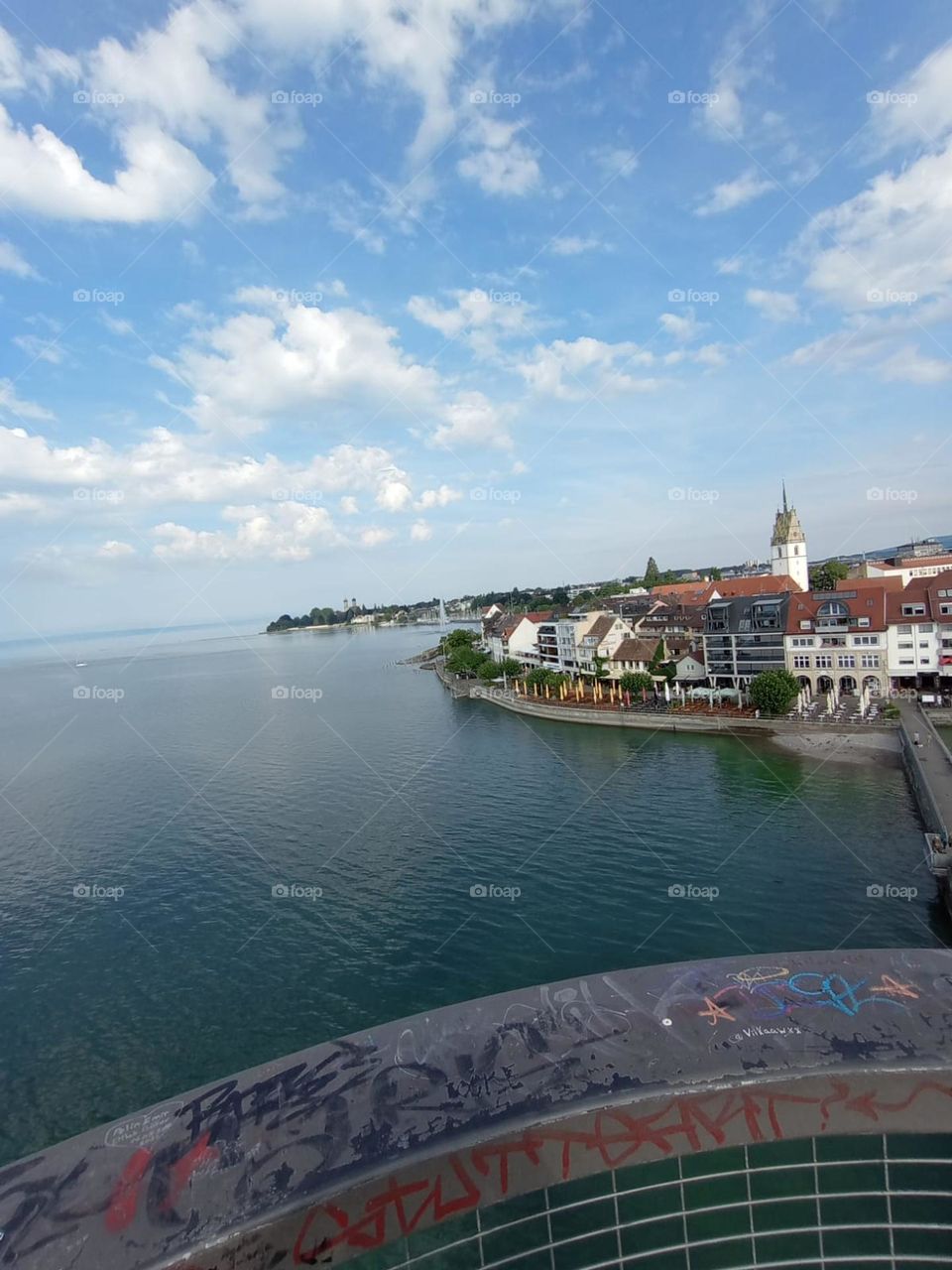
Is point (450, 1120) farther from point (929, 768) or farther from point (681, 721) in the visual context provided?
point (681, 721)

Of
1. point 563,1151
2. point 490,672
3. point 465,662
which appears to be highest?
point 563,1151

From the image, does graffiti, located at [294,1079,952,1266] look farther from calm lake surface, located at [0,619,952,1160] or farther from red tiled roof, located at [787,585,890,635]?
red tiled roof, located at [787,585,890,635]

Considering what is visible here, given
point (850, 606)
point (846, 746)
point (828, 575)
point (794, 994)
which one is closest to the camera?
point (794, 994)

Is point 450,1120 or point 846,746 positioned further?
point 846,746

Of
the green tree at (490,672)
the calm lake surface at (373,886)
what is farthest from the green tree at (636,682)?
the green tree at (490,672)

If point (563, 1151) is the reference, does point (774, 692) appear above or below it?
below

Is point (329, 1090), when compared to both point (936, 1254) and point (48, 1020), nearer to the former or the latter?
point (936, 1254)

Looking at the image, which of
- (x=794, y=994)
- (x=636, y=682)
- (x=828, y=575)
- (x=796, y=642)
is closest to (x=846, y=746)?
(x=796, y=642)

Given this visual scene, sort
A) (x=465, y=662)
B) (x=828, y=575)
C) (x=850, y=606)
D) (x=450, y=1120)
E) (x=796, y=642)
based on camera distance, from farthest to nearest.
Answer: (x=828, y=575), (x=465, y=662), (x=796, y=642), (x=850, y=606), (x=450, y=1120)
